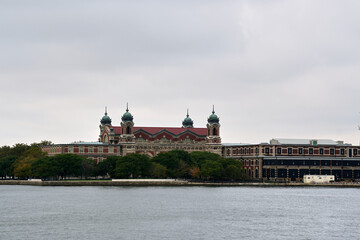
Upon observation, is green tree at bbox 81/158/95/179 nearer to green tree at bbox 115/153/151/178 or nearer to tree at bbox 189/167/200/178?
green tree at bbox 115/153/151/178

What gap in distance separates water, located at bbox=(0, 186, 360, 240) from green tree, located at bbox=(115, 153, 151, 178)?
48299 mm

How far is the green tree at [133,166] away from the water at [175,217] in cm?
4830

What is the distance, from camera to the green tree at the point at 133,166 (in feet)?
602

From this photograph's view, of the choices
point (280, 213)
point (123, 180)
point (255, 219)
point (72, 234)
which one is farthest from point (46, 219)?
point (123, 180)

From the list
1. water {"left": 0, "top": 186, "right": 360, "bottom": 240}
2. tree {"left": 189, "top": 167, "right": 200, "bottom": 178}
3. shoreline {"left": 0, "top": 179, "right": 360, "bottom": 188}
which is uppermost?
tree {"left": 189, "top": 167, "right": 200, "bottom": 178}

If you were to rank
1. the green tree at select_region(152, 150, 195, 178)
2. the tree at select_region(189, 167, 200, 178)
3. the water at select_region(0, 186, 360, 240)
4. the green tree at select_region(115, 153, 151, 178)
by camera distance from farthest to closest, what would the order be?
the green tree at select_region(152, 150, 195, 178) < the tree at select_region(189, 167, 200, 178) < the green tree at select_region(115, 153, 151, 178) < the water at select_region(0, 186, 360, 240)

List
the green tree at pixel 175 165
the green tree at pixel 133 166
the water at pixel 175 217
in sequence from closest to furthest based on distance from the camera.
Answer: the water at pixel 175 217, the green tree at pixel 133 166, the green tree at pixel 175 165

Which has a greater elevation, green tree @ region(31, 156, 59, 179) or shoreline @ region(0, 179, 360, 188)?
green tree @ region(31, 156, 59, 179)

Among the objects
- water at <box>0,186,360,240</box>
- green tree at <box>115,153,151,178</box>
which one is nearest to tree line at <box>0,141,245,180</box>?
green tree at <box>115,153,151,178</box>

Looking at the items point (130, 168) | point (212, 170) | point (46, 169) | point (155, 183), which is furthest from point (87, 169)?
point (212, 170)

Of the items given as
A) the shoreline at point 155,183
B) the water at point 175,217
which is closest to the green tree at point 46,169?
the shoreline at point 155,183

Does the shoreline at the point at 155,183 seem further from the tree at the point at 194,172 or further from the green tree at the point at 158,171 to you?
the tree at the point at 194,172

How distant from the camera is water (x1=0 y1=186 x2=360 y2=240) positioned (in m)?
79.2

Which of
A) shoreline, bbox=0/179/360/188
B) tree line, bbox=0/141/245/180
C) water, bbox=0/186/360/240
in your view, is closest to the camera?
water, bbox=0/186/360/240
